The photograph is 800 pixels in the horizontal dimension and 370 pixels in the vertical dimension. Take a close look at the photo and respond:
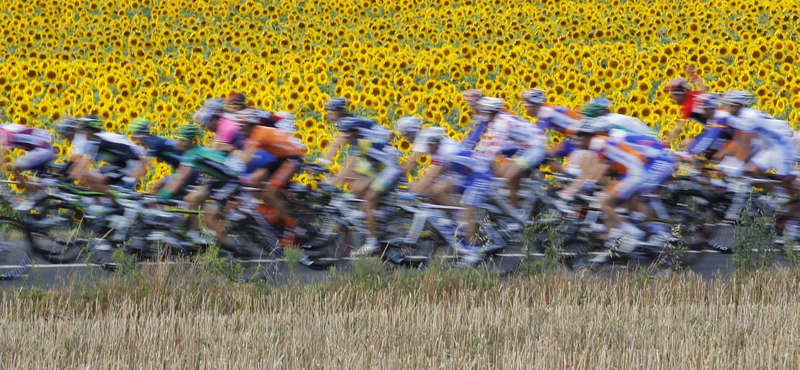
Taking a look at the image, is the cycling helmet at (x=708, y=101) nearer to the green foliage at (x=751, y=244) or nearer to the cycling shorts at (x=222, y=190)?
the green foliage at (x=751, y=244)

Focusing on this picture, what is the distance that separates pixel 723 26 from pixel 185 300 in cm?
1661

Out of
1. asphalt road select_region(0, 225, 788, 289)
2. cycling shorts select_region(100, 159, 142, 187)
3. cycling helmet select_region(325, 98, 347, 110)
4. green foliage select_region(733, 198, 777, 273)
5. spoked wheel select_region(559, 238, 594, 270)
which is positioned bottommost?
asphalt road select_region(0, 225, 788, 289)

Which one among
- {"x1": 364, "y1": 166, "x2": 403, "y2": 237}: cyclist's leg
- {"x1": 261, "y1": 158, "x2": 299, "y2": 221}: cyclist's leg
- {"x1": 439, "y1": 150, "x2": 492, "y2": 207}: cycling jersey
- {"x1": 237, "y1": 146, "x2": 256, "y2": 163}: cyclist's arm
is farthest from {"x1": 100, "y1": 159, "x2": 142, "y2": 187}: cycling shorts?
{"x1": 439, "y1": 150, "x2": 492, "y2": 207}: cycling jersey

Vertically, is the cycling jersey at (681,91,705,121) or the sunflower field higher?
the cycling jersey at (681,91,705,121)

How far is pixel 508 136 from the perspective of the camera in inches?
455

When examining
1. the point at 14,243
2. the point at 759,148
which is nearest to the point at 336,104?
the point at 14,243

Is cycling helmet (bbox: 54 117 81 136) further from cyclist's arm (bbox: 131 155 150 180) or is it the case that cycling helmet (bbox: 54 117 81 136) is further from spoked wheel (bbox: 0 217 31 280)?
spoked wheel (bbox: 0 217 31 280)

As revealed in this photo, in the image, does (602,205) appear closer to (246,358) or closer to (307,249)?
(307,249)

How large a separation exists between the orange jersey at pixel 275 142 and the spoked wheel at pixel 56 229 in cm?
176

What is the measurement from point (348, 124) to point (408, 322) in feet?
10.9

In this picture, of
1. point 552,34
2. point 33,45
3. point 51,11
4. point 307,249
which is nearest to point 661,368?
point 307,249

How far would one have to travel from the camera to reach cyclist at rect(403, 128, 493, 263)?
10602 millimetres

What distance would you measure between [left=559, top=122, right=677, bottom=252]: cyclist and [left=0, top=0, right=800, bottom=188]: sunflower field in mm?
4577

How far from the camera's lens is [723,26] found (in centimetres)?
2280
